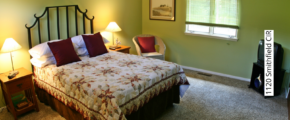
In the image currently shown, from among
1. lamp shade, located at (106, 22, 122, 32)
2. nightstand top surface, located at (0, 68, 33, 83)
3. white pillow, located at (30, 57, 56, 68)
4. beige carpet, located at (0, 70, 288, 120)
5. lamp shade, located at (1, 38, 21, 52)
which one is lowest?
beige carpet, located at (0, 70, 288, 120)

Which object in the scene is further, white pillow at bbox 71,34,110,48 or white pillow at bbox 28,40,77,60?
white pillow at bbox 71,34,110,48

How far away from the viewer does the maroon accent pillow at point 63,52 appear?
3.29 meters

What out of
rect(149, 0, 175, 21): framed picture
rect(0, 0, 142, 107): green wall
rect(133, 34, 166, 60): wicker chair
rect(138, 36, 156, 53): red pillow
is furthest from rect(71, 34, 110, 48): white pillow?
rect(149, 0, 175, 21): framed picture

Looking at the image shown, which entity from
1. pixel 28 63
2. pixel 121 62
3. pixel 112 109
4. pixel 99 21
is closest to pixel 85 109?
pixel 112 109

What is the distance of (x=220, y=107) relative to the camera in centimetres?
343

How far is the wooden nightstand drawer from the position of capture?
295cm

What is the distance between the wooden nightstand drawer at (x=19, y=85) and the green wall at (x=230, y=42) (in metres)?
3.29

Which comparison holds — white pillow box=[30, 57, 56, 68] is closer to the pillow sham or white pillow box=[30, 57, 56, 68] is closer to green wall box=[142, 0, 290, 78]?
the pillow sham

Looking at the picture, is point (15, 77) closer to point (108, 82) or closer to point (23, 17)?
point (23, 17)

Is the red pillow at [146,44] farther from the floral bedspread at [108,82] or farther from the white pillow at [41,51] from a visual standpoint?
the white pillow at [41,51]

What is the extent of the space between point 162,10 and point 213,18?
1287mm

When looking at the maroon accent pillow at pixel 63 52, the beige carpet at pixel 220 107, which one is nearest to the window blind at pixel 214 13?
the beige carpet at pixel 220 107

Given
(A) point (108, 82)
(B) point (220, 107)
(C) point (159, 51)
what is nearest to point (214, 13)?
(C) point (159, 51)

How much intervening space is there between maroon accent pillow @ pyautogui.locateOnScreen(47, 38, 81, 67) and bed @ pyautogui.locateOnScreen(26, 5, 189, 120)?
90 millimetres
